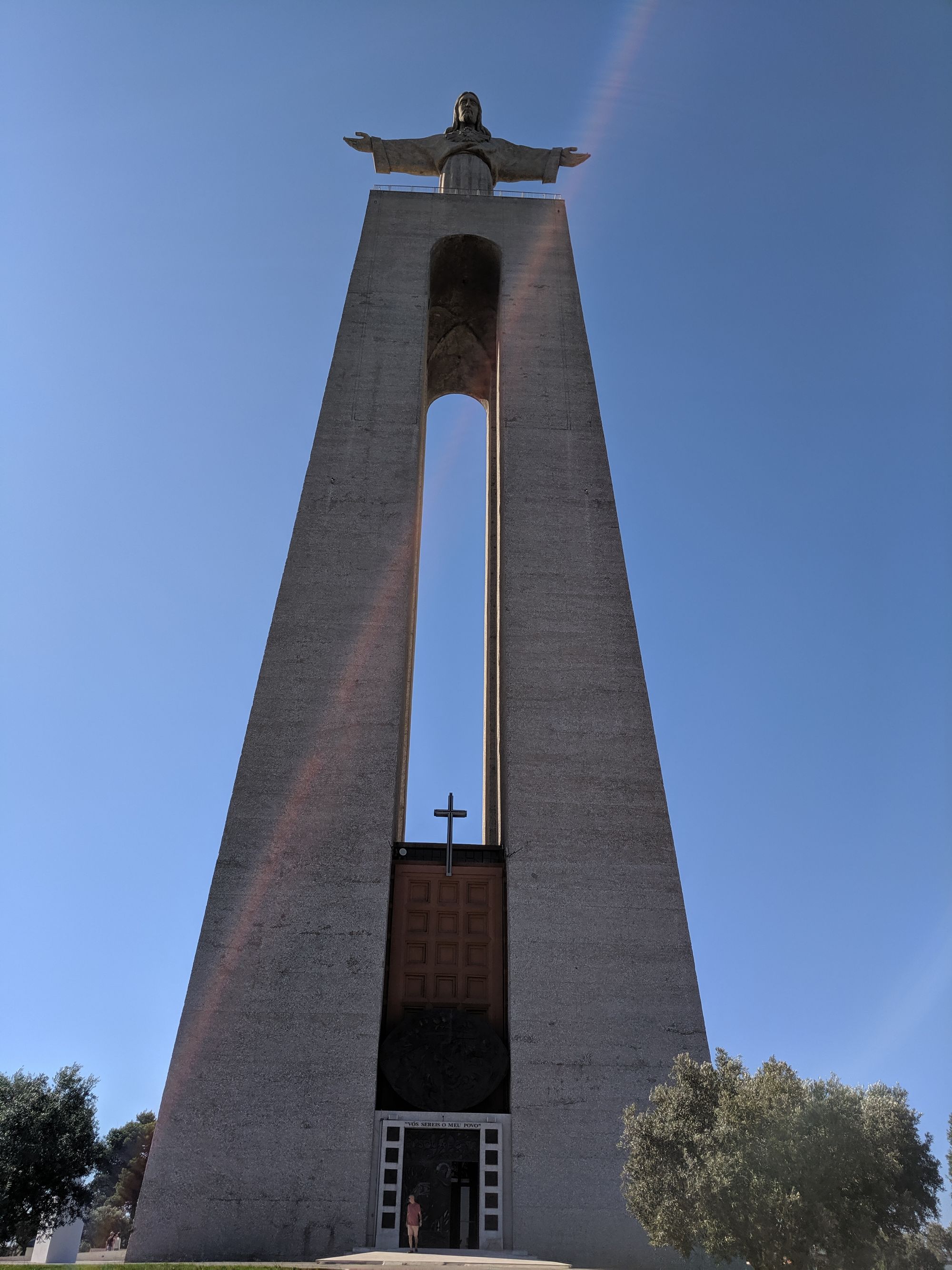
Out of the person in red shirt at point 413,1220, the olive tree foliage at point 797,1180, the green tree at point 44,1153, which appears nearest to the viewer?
the olive tree foliage at point 797,1180

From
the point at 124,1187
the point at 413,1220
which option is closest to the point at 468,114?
the point at 413,1220

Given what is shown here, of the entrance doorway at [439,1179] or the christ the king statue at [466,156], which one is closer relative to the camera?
the entrance doorway at [439,1179]

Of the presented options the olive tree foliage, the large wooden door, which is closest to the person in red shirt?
the olive tree foliage

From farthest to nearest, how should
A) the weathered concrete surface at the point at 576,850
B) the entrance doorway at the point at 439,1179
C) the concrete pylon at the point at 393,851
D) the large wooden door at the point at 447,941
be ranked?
1. the large wooden door at the point at 447,941
2. the entrance doorway at the point at 439,1179
3. the weathered concrete surface at the point at 576,850
4. the concrete pylon at the point at 393,851

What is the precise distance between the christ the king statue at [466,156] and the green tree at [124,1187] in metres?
27.2

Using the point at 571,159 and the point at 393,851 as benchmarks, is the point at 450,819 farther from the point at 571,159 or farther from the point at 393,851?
the point at 571,159

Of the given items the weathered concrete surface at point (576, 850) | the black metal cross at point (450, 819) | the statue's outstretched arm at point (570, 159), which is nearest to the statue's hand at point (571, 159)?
the statue's outstretched arm at point (570, 159)

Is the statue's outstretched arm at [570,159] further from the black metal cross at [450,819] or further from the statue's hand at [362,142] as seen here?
the black metal cross at [450,819]

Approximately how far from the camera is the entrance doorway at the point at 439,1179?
12.4 meters

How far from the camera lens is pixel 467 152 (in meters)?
27.0

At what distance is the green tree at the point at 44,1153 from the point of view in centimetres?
1794

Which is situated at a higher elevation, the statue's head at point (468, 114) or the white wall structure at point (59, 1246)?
the statue's head at point (468, 114)

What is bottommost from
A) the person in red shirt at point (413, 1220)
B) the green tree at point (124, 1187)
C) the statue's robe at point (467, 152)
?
the person in red shirt at point (413, 1220)

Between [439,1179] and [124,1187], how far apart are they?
28543mm
